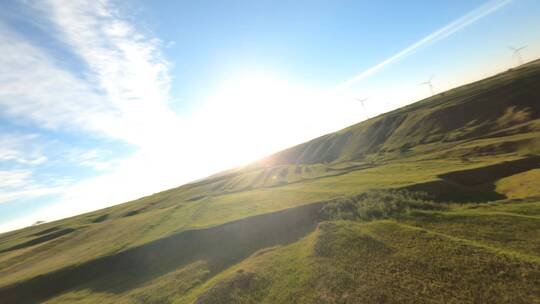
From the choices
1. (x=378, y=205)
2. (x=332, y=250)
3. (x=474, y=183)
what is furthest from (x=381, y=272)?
(x=474, y=183)

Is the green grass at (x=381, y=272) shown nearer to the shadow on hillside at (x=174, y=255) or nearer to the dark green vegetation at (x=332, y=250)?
the dark green vegetation at (x=332, y=250)

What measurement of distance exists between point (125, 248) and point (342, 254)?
46909mm

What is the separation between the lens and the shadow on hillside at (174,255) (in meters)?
47.7

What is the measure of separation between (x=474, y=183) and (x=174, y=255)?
63034mm

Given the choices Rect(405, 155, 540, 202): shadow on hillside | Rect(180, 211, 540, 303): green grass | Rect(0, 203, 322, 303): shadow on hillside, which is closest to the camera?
Rect(180, 211, 540, 303): green grass

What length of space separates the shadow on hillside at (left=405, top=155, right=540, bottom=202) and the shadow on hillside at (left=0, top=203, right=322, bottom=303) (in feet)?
74.1

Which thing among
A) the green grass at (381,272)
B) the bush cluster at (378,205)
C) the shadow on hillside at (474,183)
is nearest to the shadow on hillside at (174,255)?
the bush cluster at (378,205)

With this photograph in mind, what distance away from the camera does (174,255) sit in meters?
53.3

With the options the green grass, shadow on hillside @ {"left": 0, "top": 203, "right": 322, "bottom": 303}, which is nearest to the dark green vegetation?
the green grass

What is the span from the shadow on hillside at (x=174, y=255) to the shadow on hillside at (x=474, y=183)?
2260 centimetres

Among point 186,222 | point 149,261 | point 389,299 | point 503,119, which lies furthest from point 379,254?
point 503,119

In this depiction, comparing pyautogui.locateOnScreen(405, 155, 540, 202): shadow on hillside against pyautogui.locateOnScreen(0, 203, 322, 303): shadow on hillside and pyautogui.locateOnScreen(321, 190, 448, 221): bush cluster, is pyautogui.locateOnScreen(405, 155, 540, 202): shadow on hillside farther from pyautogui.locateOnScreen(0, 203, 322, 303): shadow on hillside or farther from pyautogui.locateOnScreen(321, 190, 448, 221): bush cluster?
pyautogui.locateOnScreen(0, 203, 322, 303): shadow on hillside

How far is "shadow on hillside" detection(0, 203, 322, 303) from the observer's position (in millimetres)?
47719

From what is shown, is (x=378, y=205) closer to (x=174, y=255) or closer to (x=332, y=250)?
(x=332, y=250)
